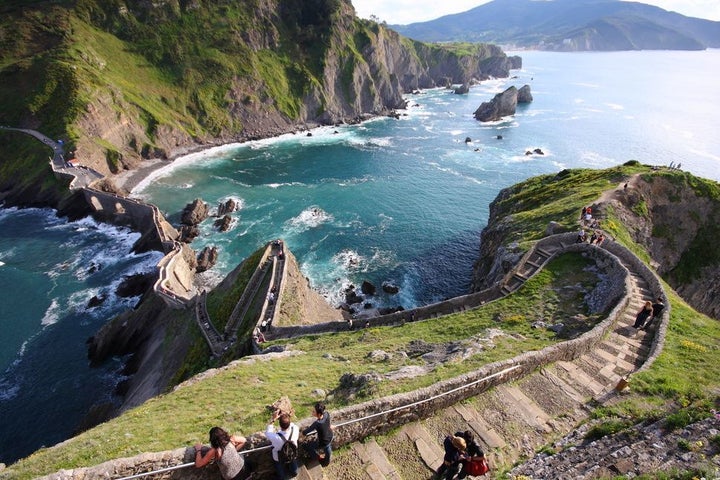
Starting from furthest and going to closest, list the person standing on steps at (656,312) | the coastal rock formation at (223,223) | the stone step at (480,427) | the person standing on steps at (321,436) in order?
the coastal rock formation at (223,223)
the person standing on steps at (656,312)
the stone step at (480,427)
the person standing on steps at (321,436)

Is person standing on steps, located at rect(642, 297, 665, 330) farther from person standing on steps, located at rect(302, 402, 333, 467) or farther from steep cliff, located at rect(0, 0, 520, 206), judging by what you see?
steep cliff, located at rect(0, 0, 520, 206)

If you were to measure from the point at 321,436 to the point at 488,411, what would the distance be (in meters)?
7.02

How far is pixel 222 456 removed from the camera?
1027 centimetres

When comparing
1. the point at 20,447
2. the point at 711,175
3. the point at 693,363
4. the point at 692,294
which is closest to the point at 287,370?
the point at 693,363

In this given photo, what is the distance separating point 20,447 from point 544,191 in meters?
68.3

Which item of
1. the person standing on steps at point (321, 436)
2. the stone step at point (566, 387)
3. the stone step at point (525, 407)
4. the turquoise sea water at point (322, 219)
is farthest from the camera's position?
the turquoise sea water at point (322, 219)

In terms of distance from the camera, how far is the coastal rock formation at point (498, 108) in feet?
500

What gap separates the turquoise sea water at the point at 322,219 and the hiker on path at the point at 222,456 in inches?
1399

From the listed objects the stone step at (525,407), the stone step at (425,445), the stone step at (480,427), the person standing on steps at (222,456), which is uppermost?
the person standing on steps at (222,456)

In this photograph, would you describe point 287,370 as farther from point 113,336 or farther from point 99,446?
point 113,336

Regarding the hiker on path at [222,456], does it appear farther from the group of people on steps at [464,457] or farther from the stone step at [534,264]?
the stone step at [534,264]

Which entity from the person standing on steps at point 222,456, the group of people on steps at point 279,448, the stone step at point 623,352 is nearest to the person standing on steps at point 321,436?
the group of people on steps at point 279,448

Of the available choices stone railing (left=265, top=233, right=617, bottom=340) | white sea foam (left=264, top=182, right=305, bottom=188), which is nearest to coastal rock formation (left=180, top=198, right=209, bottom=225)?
white sea foam (left=264, top=182, right=305, bottom=188)

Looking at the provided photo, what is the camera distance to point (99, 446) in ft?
44.2
